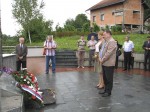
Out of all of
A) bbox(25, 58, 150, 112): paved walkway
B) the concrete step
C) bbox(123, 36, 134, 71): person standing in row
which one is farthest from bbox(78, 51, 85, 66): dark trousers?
the concrete step

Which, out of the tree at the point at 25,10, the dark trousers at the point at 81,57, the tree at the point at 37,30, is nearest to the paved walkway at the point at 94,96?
the dark trousers at the point at 81,57

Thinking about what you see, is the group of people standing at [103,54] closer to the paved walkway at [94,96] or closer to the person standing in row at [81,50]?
the person standing in row at [81,50]

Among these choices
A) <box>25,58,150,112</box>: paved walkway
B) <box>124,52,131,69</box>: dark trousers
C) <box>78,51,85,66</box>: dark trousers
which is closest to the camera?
<box>25,58,150,112</box>: paved walkway

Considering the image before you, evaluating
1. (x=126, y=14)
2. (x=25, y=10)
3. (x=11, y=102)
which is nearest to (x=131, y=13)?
(x=126, y=14)

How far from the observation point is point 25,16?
28953 mm

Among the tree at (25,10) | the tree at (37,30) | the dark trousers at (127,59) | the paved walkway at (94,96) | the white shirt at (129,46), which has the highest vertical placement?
the tree at (25,10)

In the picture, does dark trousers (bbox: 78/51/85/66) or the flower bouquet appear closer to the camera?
the flower bouquet

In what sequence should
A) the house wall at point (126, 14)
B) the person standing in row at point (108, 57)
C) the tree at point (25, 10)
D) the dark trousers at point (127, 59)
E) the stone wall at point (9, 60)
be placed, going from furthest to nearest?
the house wall at point (126, 14) → the tree at point (25, 10) → the dark trousers at point (127, 59) → the stone wall at point (9, 60) → the person standing in row at point (108, 57)

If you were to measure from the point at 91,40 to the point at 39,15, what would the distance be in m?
16.1

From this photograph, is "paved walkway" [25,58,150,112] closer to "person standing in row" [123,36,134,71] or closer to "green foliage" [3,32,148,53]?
"person standing in row" [123,36,134,71]

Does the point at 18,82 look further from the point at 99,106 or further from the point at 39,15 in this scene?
the point at 39,15

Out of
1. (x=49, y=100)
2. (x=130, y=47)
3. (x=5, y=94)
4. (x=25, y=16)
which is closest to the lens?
(x=5, y=94)

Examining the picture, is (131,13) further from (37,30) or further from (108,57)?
(108,57)

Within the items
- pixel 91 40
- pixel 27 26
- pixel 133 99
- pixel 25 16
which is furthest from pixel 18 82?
pixel 25 16
